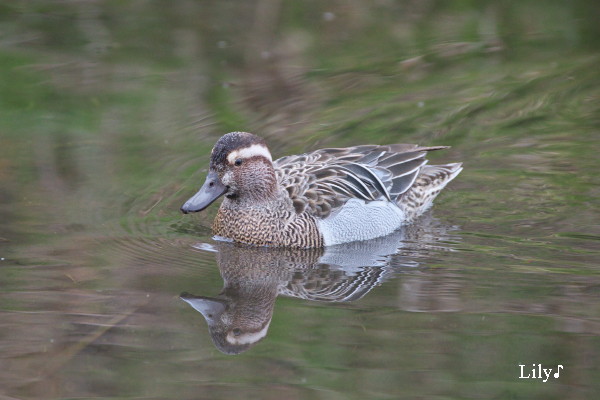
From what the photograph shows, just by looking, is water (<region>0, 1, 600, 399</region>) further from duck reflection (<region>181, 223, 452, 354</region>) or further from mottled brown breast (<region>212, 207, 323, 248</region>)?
mottled brown breast (<region>212, 207, 323, 248</region>)

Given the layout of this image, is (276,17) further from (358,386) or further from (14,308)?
(358,386)

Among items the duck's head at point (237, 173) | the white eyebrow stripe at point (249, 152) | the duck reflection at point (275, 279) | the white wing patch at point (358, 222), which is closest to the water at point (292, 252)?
the duck reflection at point (275, 279)

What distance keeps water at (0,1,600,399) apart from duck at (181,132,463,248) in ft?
0.76

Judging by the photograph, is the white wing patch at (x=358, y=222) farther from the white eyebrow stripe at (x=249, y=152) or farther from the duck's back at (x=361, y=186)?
the white eyebrow stripe at (x=249, y=152)

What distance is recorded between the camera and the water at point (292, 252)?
6.44 meters

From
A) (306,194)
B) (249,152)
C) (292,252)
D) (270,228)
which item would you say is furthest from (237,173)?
(292,252)

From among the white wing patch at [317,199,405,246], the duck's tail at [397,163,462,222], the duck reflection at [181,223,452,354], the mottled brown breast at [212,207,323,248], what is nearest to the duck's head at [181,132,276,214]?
the mottled brown breast at [212,207,323,248]

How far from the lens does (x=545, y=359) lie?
6430 mm

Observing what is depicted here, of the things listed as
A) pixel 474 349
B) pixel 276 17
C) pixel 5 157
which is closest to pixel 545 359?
pixel 474 349

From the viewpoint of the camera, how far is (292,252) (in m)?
8.91

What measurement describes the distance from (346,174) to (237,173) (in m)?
1.08

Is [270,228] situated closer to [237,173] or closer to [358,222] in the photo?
[237,173]

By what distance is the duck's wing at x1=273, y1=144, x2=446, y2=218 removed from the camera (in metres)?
9.24

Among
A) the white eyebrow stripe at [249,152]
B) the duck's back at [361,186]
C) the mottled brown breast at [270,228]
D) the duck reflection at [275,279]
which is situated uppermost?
the white eyebrow stripe at [249,152]
